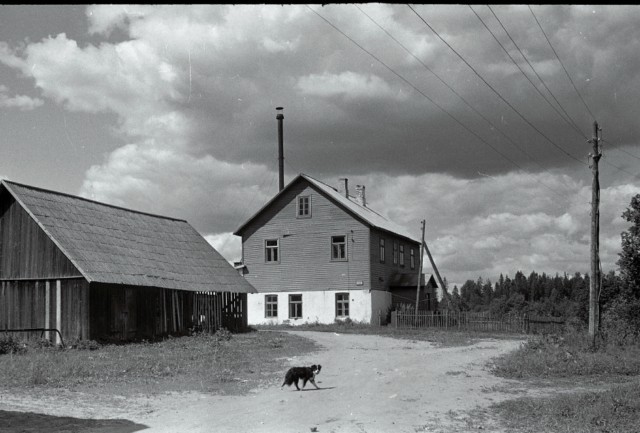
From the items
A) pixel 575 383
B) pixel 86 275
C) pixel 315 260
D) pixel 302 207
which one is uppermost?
pixel 302 207

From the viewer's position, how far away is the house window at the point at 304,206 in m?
44.0

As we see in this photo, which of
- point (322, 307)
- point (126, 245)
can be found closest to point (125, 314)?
point (126, 245)

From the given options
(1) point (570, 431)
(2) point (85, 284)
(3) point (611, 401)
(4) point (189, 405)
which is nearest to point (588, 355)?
(3) point (611, 401)

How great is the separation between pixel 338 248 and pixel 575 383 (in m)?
27.1

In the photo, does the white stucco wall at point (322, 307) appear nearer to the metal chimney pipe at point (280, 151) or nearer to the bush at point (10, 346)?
the metal chimney pipe at point (280, 151)

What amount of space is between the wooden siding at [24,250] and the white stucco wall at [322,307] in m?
20.4

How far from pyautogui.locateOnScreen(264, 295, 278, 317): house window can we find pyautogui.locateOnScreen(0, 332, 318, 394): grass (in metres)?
18.5

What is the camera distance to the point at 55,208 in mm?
27141

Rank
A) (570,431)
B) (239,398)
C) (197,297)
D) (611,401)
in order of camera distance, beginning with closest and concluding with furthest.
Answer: (570,431) → (611,401) → (239,398) → (197,297)

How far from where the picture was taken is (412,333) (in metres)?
34.8

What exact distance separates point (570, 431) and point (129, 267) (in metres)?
20.4

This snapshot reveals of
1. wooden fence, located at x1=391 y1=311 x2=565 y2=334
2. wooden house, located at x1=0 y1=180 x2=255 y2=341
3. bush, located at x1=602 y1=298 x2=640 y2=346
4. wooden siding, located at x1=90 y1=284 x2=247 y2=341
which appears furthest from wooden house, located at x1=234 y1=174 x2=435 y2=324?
bush, located at x1=602 y1=298 x2=640 y2=346

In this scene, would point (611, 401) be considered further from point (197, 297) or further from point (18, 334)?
point (197, 297)

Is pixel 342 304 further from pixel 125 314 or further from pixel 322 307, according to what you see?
pixel 125 314
